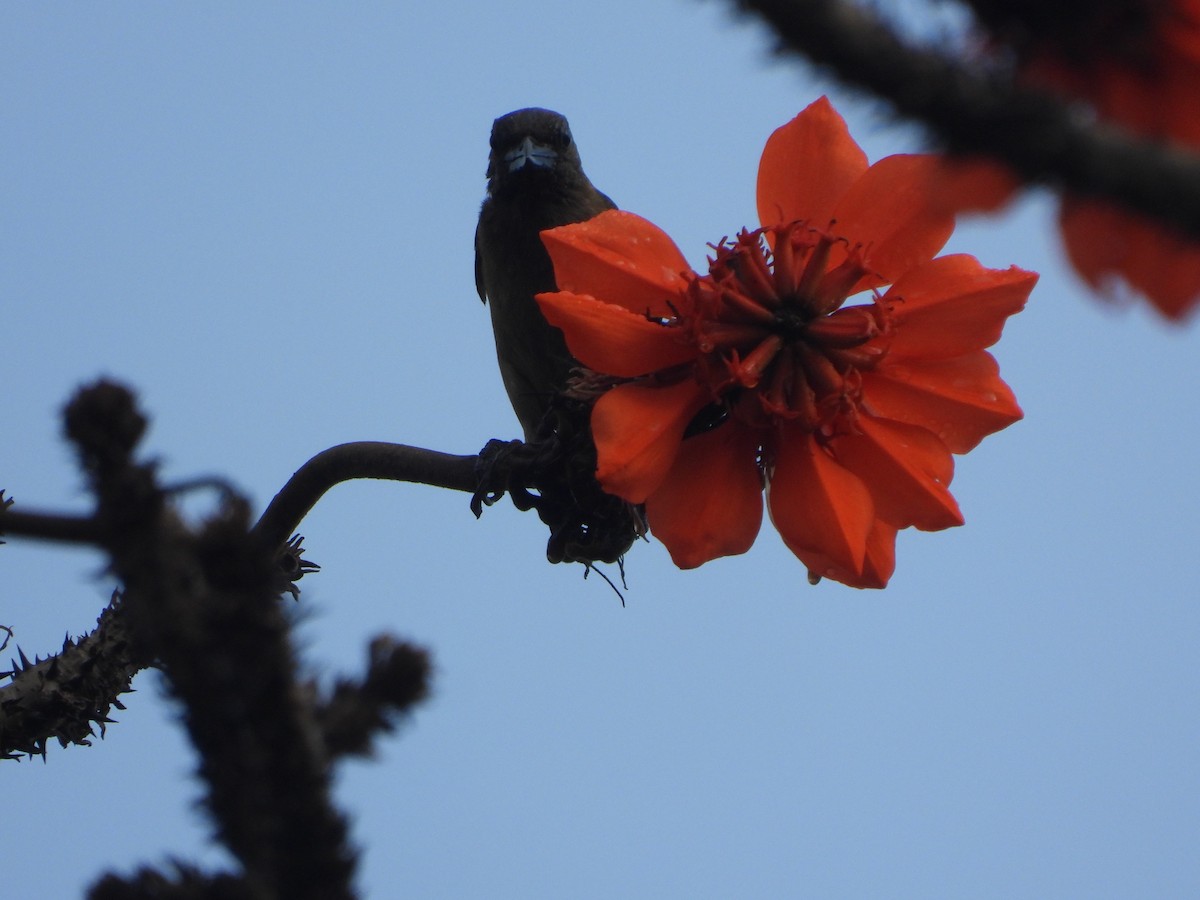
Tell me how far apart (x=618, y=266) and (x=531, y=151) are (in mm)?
4200

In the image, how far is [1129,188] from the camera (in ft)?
2.13

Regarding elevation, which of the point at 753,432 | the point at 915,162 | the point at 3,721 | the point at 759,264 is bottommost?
the point at 3,721

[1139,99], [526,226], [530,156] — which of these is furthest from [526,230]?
[1139,99]

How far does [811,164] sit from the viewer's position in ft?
7.31

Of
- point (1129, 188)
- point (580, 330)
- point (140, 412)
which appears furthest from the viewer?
point (580, 330)

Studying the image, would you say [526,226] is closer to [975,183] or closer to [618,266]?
[618,266]

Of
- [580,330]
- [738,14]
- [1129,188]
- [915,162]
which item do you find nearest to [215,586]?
[738,14]

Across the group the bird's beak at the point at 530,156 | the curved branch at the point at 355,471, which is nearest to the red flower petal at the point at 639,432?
the curved branch at the point at 355,471

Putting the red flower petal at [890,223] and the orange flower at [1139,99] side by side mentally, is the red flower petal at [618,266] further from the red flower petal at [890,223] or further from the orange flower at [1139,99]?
the orange flower at [1139,99]

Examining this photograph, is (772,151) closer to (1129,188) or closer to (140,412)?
(140,412)

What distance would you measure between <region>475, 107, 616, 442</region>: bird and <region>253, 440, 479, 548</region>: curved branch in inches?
114

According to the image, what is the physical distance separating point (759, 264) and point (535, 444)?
0.62 metres

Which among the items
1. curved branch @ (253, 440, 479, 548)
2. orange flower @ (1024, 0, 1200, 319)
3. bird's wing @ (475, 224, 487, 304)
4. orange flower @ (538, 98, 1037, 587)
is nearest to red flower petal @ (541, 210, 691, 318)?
orange flower @ (538, 98, 1037, 587)

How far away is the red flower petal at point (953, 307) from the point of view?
2.05m
